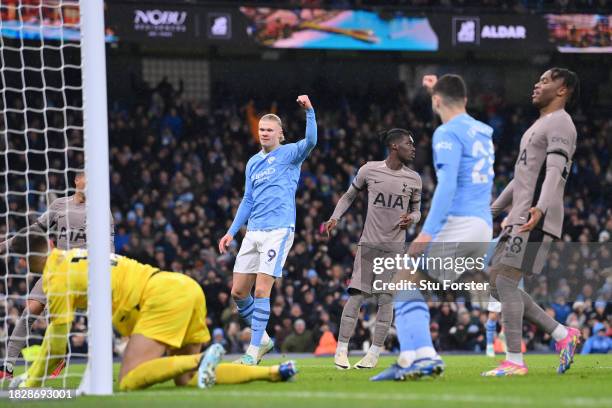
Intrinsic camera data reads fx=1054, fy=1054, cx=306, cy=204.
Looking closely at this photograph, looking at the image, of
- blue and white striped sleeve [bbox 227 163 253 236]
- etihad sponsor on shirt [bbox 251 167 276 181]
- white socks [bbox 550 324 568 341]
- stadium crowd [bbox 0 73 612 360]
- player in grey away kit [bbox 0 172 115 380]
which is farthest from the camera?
stadium crowd [bbox 0 73 612 360]

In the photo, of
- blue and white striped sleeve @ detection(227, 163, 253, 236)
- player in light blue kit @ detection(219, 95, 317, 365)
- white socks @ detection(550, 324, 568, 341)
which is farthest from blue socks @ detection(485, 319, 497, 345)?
white socks @ detection(550, 324, 568, 341)

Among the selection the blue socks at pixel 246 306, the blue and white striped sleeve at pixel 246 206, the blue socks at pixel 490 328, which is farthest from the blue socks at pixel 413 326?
the blue socks at pixel 490 328

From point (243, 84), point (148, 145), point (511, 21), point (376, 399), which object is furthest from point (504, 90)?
point (376, 399)

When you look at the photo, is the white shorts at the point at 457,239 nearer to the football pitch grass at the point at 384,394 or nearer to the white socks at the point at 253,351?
the football pitch grass at the point at 384,394

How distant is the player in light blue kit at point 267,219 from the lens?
11070 millimetres

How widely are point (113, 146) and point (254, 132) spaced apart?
13.8 feet

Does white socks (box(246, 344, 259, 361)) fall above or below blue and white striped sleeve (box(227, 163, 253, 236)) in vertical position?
below

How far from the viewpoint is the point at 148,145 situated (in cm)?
2728

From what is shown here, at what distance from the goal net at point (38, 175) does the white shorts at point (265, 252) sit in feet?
5.66

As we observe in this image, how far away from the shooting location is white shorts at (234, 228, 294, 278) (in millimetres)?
11078

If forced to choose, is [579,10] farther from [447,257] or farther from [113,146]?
[447,257]

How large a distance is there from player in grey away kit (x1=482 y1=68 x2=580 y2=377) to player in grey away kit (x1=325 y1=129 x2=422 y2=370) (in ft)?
7.07

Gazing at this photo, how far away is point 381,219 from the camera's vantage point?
11508 mm

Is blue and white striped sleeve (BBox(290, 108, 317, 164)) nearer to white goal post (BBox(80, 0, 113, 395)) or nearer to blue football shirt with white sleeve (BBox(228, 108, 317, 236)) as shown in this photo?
blue football shirt with white sleeve (BBox(228, 108, 317, 236))
